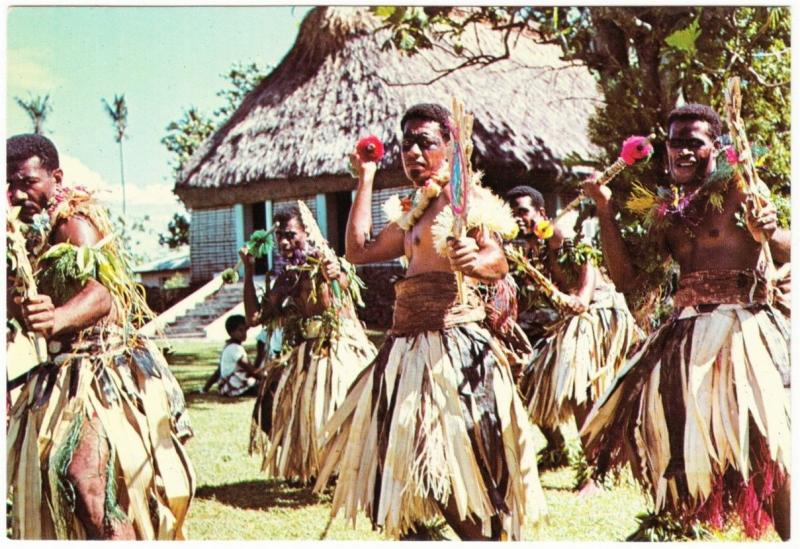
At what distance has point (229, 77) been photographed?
3022cm

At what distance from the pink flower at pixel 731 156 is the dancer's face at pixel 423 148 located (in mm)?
1026

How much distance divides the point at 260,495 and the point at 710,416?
117 inches

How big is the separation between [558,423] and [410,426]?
2.48m

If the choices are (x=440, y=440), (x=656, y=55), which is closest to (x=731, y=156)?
(x=440, y=440)

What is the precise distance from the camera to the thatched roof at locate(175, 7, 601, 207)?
53.5 feet

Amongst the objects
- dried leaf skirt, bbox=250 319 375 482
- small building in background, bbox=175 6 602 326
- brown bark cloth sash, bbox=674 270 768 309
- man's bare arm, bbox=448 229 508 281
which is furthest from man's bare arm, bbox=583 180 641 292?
small building in background, bbox=175 6 602 326

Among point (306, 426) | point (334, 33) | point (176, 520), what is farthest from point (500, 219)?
point (334, 33)

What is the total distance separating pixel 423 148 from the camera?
12.1 feet

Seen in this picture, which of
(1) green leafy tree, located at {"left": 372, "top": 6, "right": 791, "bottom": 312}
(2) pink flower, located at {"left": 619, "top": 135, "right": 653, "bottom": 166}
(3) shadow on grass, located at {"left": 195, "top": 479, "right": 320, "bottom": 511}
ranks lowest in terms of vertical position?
(3) shadow on grass, located at {"left": 195, "top": 479, "right": 320, "bottom": 511}

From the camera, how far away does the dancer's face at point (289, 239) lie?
18.8 feet

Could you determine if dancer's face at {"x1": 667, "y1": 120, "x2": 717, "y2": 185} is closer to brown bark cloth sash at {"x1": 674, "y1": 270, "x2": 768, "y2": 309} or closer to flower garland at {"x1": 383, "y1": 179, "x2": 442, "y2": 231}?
brown bark cloth sash at {"x1": 674, "y1": 270, "x2": 768, "y2": 309}

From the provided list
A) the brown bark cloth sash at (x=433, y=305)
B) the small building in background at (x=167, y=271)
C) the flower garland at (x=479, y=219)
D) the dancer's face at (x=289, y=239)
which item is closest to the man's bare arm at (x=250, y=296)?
the dancer's face at (x=289, y=239)

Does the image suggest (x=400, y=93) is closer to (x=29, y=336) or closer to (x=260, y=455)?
(x=260, y=455)

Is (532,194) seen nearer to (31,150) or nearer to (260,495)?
(260,495)
